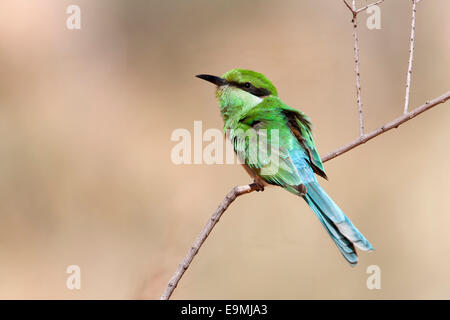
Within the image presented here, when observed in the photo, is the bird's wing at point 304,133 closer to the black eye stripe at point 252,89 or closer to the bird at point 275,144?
the bird at point 275,144

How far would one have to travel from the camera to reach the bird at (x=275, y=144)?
2.38 metres

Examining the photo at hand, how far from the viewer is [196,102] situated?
4.20m

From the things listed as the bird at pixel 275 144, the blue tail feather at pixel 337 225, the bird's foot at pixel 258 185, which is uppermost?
the bird at pixel 275 144

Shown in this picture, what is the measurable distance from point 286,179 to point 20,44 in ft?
8.54

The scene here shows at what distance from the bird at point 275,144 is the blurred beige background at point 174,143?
98 cm

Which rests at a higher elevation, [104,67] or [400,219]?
[104,67]

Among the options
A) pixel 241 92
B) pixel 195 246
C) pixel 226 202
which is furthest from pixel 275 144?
pixel 195 246

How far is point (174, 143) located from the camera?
407cm

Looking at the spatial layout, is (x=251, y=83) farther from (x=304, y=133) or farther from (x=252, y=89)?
(x=304, y=133)

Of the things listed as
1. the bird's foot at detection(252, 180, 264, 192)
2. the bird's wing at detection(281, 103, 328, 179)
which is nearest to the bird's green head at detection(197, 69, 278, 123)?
the bird's wing at detection(281, 103, 328, 179)

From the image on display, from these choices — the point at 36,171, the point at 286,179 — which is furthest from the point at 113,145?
the point at 286,179

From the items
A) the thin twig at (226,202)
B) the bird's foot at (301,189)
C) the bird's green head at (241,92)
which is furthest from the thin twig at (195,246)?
the bird's green head at (241,92)

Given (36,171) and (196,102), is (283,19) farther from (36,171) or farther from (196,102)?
(36,171)

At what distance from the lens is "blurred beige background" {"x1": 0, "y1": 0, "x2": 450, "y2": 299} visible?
381 centimetres
